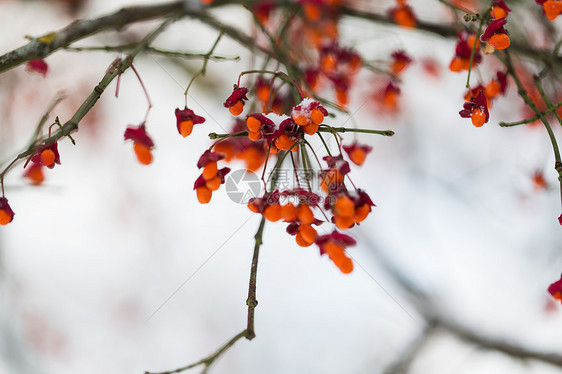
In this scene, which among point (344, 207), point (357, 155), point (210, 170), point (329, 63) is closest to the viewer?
point (344, 207)

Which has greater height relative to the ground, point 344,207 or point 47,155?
point 47,155

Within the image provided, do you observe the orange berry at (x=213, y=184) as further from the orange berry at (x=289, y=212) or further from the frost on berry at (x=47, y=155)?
the frost on berry at (x=47, y=155)

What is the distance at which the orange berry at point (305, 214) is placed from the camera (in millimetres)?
747

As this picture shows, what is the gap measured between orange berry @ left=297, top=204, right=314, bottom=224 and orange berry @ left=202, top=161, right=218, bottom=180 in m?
0.18

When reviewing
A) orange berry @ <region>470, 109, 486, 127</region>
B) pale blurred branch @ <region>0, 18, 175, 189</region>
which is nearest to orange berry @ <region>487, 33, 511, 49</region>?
orange berry @ <region>470, 109, 486, 127</region>

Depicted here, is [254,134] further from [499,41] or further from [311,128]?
[499,41]

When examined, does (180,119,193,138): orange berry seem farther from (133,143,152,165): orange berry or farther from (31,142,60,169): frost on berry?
(31,142,60,169): frost on berry

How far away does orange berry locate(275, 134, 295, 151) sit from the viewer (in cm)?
77

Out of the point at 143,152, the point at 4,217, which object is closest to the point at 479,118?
the point at 143,152

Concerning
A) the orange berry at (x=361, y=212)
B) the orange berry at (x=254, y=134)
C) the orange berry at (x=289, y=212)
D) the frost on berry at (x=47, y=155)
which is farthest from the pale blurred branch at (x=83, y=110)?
the orange berry at (x=361, y=212)

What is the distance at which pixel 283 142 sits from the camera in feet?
2.54

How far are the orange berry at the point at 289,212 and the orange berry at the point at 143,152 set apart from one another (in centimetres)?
31

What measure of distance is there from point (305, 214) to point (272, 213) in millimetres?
57

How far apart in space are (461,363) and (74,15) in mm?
3480
